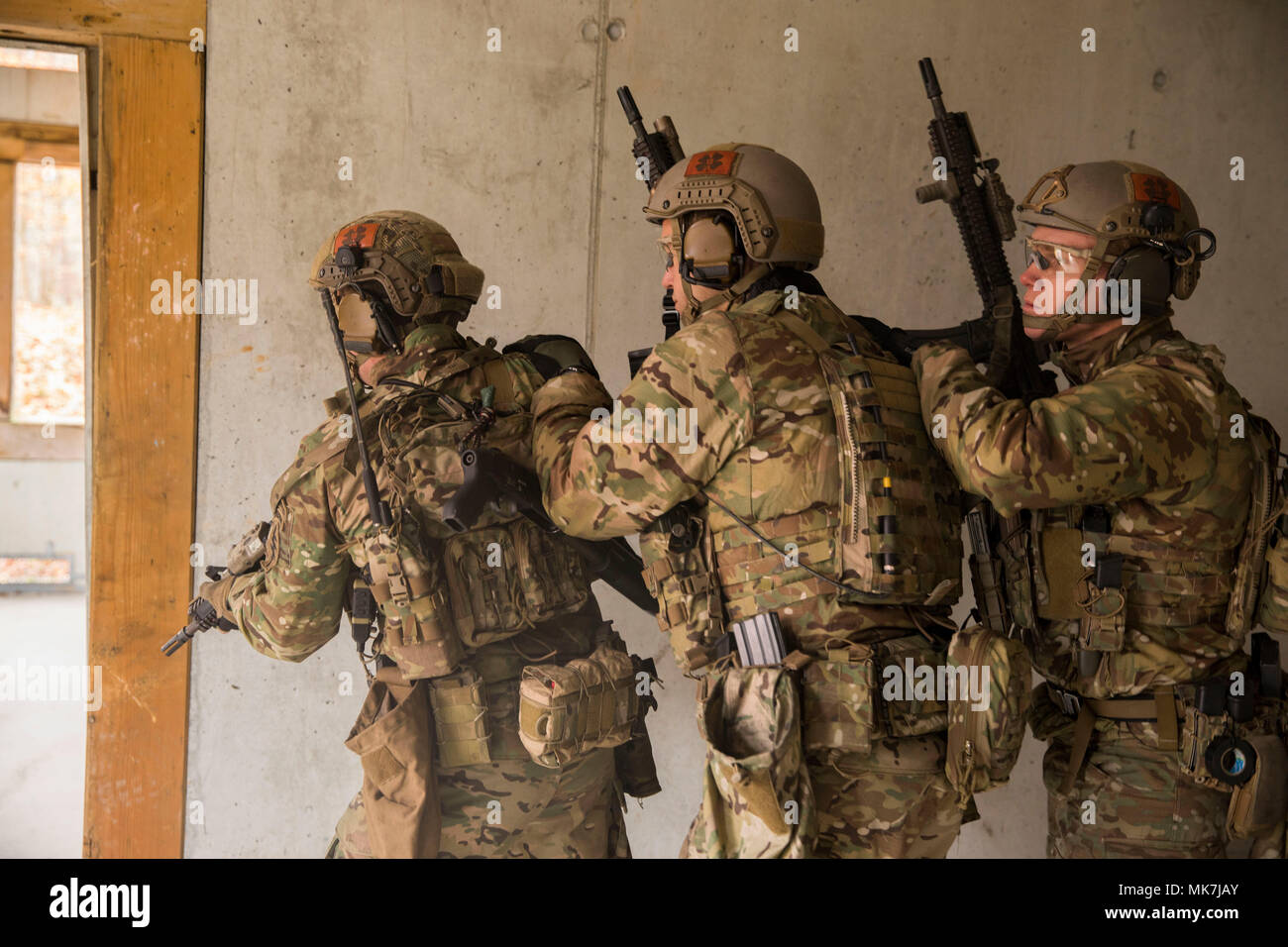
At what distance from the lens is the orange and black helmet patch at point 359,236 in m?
2.48

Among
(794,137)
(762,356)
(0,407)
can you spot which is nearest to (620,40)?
(794,137)

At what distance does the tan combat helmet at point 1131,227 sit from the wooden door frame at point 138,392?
2546 mm

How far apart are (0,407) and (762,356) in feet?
27.5

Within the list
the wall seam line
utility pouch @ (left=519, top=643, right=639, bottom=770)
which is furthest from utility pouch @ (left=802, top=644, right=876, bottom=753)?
the wall seam line

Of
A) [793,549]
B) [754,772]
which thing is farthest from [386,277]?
[754,772]

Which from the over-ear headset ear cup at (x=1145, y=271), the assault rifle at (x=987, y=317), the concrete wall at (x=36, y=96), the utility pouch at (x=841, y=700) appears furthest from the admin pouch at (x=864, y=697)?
the concrete wall at (x=36, y=96)

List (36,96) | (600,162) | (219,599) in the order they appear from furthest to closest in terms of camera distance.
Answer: (36,96) < (600,162) < (219,599)

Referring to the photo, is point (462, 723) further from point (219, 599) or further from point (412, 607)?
A: point (219, 599)

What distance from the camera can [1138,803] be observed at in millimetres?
2361

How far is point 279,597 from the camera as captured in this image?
243 centimetres

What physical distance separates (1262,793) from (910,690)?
2.91 feet

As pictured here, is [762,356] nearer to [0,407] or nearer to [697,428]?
[697,428]

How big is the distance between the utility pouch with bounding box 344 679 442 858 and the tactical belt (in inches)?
57.8

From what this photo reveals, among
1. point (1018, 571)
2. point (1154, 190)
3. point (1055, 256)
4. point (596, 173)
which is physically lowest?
point (1018, 571)
